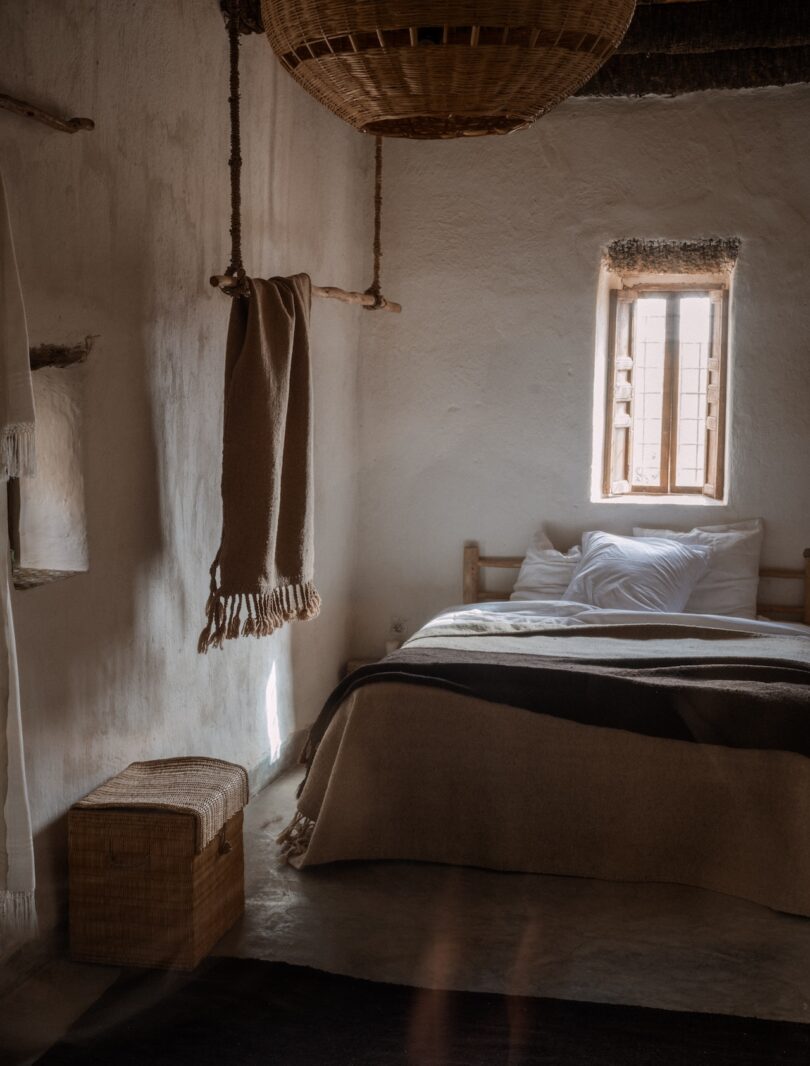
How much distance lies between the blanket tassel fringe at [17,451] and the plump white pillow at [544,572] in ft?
9.58

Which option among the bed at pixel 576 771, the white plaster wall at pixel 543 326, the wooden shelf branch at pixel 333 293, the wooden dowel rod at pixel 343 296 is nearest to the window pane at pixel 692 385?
the white plaster wall at pixel 543 326

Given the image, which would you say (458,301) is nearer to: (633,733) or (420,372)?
(420,372)

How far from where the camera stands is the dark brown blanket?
10.1 feet

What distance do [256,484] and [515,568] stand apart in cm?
208

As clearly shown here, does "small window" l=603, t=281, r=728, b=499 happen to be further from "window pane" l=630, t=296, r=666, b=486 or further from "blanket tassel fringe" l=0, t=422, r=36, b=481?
"blanket tassel fringe" l=0, t=422, r=36, b=481

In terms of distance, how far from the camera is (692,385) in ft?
16.9

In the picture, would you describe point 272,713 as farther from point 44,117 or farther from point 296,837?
point 44,117

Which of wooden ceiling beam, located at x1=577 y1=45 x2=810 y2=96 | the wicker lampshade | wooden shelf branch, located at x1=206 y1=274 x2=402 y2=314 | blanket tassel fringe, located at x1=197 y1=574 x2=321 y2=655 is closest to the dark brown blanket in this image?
blanket tassel fringe, located at x1=197 y1=574 x2=321 y2=655

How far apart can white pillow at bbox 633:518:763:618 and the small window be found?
32 cm

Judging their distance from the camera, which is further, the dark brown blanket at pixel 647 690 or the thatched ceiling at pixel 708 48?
the thatched ceiling at pixel 708 48

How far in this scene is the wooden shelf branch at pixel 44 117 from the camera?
7.52 ft

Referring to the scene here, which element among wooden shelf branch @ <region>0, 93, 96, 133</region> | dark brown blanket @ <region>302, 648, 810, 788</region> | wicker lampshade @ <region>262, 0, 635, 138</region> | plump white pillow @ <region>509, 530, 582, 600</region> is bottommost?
dark brown blanket @ <region>302, 648, 810, 788</region>

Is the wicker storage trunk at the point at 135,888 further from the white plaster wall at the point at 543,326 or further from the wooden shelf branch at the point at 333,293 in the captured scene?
the white plaster wall at the point at 543,326

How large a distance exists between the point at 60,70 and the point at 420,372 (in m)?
2.69
